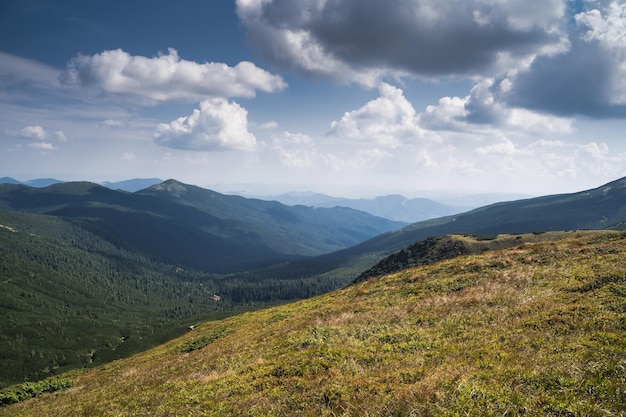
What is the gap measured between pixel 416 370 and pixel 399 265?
7601 cm

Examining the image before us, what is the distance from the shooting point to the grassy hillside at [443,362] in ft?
33.9

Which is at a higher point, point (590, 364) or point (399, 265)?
point (590, 364)

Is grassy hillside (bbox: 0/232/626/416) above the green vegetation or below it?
above

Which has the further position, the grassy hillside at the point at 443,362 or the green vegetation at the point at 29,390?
the green vegetation at the point at 29,390

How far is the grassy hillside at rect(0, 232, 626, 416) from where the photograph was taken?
10.3 metres

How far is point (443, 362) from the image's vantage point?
14.0 meters

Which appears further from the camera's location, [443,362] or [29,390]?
[29,390]

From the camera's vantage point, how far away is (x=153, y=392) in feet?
62.9

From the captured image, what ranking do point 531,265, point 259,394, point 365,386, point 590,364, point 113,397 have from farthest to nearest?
1. point 531,265
2. point 113,397
3. point 259,394
4. point 365,386
5. point 590,364

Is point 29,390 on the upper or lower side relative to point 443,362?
lower

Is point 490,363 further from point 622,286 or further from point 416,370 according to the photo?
point 622,286

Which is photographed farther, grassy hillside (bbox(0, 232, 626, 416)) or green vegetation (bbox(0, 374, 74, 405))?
green vegetation (bbox(0, 374, 74, 405))


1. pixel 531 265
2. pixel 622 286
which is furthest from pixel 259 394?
pixel 531 265

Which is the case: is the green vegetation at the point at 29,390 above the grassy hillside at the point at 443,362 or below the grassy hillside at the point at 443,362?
below
